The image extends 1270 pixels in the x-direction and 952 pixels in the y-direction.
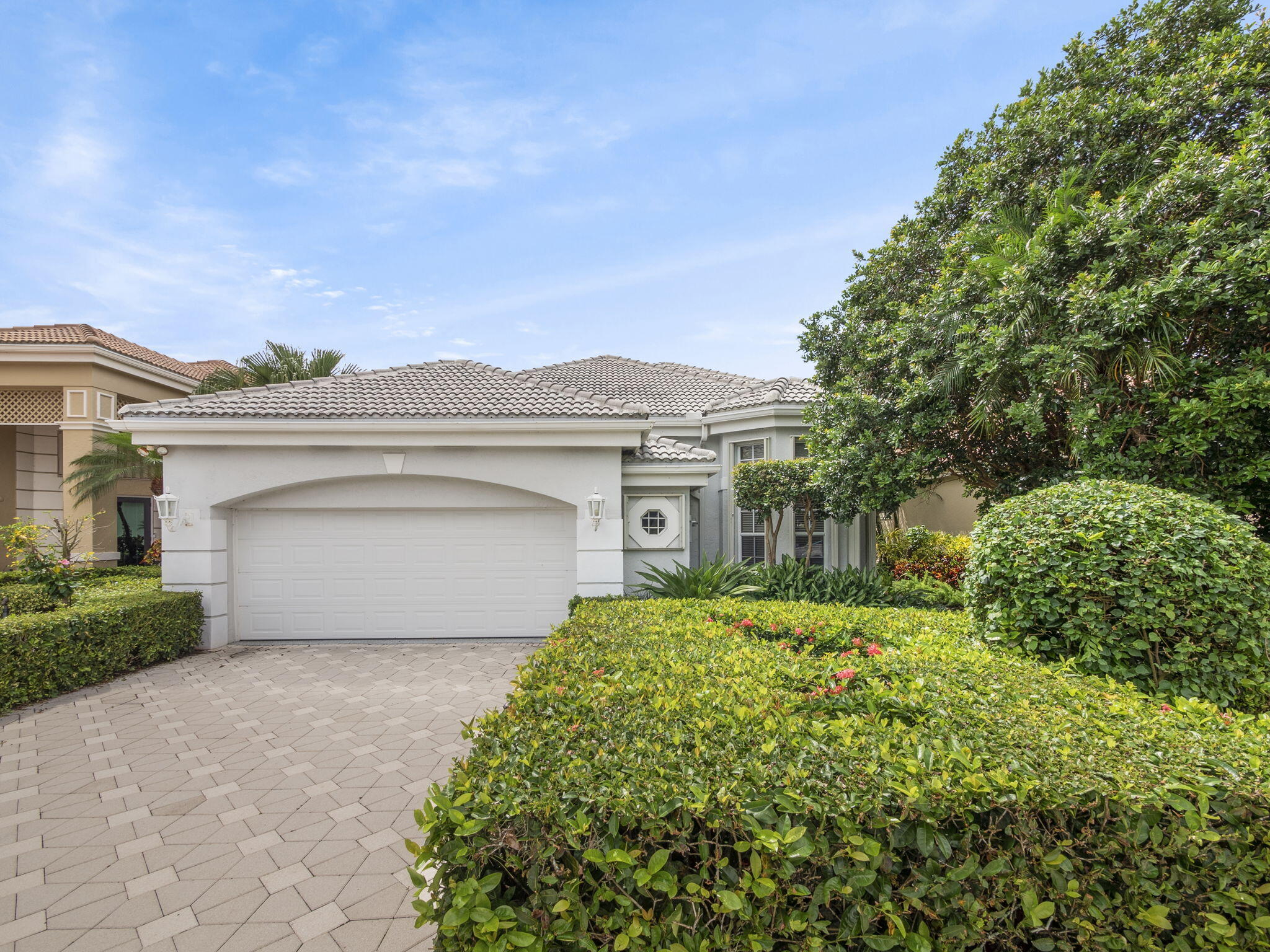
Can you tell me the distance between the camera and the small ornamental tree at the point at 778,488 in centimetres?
1019

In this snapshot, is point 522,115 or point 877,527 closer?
point 522,115

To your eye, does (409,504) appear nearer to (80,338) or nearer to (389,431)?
(389,431)

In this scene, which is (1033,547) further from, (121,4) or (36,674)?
(121,4)

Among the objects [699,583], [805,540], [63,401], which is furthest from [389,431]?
[63,401]

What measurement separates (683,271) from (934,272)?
5.12 meters

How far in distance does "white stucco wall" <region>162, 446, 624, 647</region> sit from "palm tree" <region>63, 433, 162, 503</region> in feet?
17.2

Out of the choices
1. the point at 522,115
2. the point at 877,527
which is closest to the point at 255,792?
the point at 522,115

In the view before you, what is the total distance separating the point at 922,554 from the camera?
11586 mm

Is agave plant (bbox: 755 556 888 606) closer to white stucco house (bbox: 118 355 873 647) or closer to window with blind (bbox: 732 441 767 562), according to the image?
white stucco house (bbox: 118 355 873 647)

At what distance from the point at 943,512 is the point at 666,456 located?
11.3 m

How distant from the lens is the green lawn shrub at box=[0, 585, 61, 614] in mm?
7859

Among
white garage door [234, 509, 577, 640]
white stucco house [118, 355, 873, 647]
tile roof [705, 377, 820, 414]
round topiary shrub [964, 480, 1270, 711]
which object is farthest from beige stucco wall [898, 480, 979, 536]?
round topiary shrub [964, 480, 1270, 711]

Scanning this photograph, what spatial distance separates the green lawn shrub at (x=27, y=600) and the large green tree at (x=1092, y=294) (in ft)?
39.6

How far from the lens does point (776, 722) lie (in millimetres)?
2574
